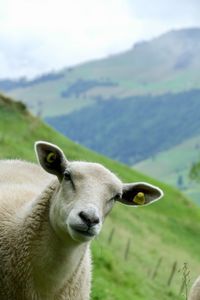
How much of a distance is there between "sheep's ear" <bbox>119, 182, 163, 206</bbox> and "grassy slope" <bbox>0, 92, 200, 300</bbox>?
8.74 meters

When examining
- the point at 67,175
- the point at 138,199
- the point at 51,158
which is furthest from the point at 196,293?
the point at 51,158

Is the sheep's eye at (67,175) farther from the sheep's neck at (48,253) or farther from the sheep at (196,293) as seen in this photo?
the sheep at (196,293)

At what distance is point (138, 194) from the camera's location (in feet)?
38.9

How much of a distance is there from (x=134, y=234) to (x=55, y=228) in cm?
4732

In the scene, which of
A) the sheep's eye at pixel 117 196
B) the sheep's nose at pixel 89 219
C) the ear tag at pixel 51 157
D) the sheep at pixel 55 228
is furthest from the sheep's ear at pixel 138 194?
the sheep's nose at pixel 89 219

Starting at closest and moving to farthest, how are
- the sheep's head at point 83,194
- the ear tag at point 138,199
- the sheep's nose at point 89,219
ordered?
the sheep's nose at point 89,219, the sheep's head at point 83,194, the ear tag at point 138,199

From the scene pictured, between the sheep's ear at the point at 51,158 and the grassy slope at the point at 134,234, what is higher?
the sheep's ear at the point at 51,158

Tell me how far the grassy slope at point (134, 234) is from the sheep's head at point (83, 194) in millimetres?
8869

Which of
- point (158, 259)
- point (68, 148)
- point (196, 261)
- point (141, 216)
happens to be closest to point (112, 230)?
point (158, 259)

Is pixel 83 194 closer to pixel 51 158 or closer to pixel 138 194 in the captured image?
pixel 51 158

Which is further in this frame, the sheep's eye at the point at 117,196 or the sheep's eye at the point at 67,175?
the sheep's eye at the point at 117,196

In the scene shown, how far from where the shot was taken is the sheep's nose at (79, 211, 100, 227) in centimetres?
1006

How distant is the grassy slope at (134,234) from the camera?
29312mm

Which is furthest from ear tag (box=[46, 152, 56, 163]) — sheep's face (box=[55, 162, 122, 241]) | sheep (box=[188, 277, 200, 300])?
sheep (box=[188, 277, 200, 300])
